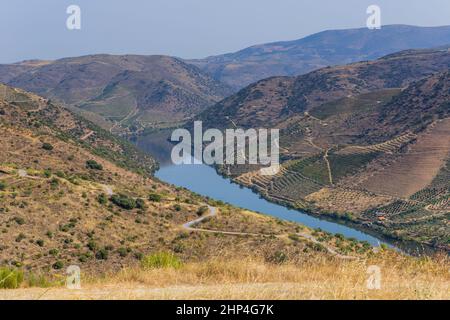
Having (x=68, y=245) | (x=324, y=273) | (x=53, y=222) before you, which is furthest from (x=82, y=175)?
(x=324, y=273)

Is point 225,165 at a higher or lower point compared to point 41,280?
lower

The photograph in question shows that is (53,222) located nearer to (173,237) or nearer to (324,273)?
(173,237)

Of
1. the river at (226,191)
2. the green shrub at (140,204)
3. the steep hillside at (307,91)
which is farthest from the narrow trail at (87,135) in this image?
the steep hillside at (307,91)

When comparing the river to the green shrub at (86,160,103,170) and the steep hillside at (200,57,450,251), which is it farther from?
the green shrub at (86,160,103,170)

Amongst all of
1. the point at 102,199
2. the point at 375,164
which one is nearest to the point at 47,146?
the point at 102,199

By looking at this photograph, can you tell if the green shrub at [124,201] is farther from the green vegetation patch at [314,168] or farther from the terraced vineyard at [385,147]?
the terraced vineyard at [385,147]
